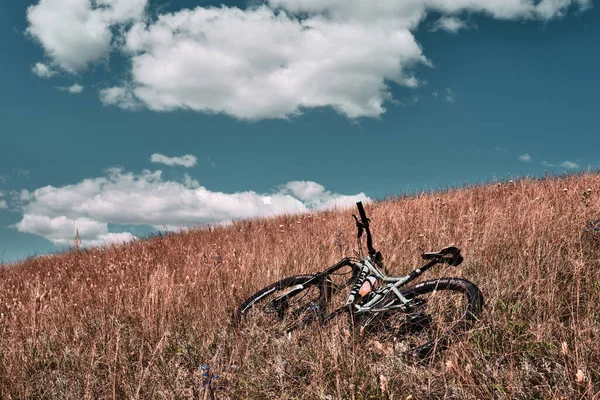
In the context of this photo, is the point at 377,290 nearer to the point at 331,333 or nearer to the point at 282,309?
the point at 331,333

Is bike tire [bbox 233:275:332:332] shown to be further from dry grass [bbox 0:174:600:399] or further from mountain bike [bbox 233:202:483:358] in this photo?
dry grass [bbox 0:174:600:399]

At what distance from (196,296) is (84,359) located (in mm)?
1850

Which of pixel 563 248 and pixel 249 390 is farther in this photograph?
pixel 563 248

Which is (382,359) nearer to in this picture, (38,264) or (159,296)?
(159,296)

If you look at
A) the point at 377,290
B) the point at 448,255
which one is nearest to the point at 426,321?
the point at 377,290

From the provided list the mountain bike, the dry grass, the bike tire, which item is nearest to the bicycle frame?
→ the mountain bike

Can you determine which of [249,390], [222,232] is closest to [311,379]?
[249,390]

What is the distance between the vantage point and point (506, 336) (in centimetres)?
412

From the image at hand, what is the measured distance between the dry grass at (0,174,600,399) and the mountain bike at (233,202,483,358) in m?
0.20

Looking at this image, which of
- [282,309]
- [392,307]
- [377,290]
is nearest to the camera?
[392,307]

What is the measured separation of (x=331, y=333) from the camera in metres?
4.56

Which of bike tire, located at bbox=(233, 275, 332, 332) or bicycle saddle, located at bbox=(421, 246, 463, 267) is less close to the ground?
bicycle saddle, located at bbox=(421, 246, 463, 267)

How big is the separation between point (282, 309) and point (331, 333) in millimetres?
1184

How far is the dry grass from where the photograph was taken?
3574 mm
